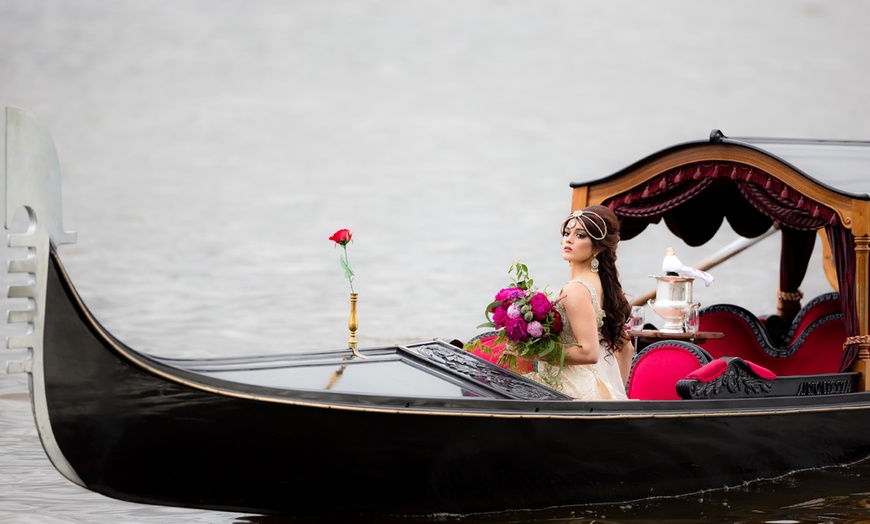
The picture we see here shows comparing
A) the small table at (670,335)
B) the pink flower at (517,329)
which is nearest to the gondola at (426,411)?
the pink flower at (517,329)

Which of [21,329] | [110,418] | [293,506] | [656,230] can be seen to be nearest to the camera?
[110,418]

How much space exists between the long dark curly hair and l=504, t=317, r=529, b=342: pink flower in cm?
54

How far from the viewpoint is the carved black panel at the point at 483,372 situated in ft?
18.2

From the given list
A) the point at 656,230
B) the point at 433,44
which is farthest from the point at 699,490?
the point at 433,44

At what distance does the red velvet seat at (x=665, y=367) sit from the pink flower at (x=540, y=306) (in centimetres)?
99

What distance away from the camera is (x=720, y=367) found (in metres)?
6.06

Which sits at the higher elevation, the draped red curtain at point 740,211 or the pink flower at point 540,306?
the draped red curtain at point 740,211

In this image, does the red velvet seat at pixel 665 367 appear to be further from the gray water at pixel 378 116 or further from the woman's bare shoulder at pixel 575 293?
the gray water at pixel 378 116

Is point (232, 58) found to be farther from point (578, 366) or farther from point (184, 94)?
point (578, 366)

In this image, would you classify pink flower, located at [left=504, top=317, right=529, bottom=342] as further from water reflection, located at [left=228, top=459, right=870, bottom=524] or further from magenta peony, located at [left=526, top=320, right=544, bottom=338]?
water reflection, located at [left=228, top=459, right=870, bottom=524]

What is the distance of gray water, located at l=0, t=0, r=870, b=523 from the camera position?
21.6 m

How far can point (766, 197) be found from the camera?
21.7 feet

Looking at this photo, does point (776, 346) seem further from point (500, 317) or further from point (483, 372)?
point (483, 372)

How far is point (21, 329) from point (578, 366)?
8.10m
